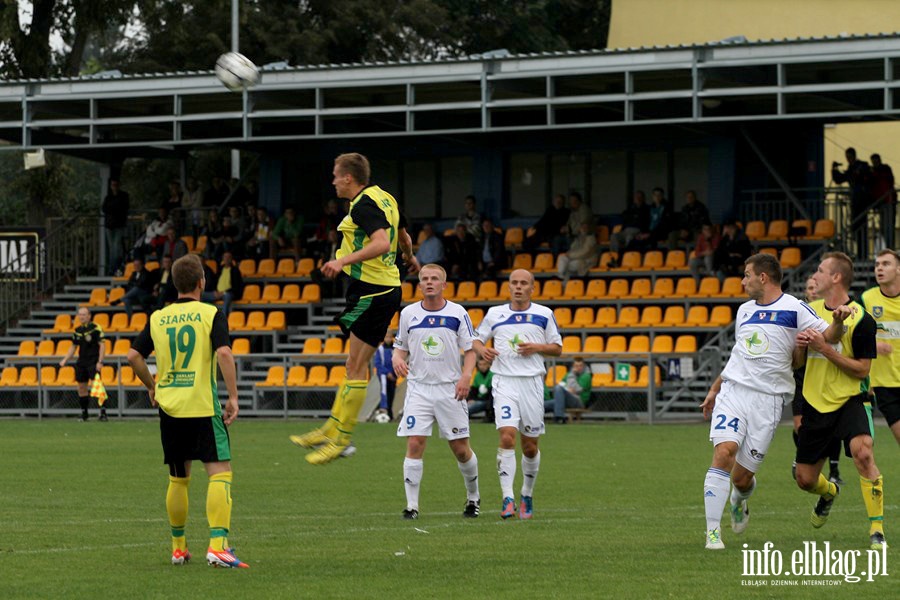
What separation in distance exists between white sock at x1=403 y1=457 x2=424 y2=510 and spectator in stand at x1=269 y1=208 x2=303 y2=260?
21844 mm

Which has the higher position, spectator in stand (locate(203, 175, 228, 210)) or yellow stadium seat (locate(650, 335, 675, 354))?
spectator in stand (locate(203, 175, 228, 210))

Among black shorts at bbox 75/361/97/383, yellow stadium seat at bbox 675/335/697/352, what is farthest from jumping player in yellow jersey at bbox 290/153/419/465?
black shorts at bbox 75/361/97/383

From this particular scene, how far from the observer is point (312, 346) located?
100ft

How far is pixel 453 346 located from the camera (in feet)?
43.7

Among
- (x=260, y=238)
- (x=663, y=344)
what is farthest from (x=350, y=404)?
(x=260, y=238)

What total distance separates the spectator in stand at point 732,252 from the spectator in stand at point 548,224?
4174 millimetres

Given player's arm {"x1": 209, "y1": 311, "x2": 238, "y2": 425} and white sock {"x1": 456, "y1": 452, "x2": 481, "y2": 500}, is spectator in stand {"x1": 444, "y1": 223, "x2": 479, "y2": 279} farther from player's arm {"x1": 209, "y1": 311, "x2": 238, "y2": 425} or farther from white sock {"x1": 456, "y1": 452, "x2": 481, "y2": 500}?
player's arm {"x1": 209, "y1": 311, "x2": 238, "y2": 425}

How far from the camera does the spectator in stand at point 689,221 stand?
31000 mm

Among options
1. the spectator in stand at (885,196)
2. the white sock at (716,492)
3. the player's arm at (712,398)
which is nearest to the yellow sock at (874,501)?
the white sock at (716,492)

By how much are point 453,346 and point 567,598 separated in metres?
5.04

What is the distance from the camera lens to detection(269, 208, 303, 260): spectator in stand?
3475 cm

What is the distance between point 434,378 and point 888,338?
3.81 meters

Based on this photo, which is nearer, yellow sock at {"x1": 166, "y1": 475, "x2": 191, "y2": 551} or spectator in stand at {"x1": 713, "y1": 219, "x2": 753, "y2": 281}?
yellow sock at {"x1": 166, "y1": 475, "x2": 191, "y2": 551}

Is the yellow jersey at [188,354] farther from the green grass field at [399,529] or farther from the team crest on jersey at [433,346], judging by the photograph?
the team crest on jersey at [433,346]
